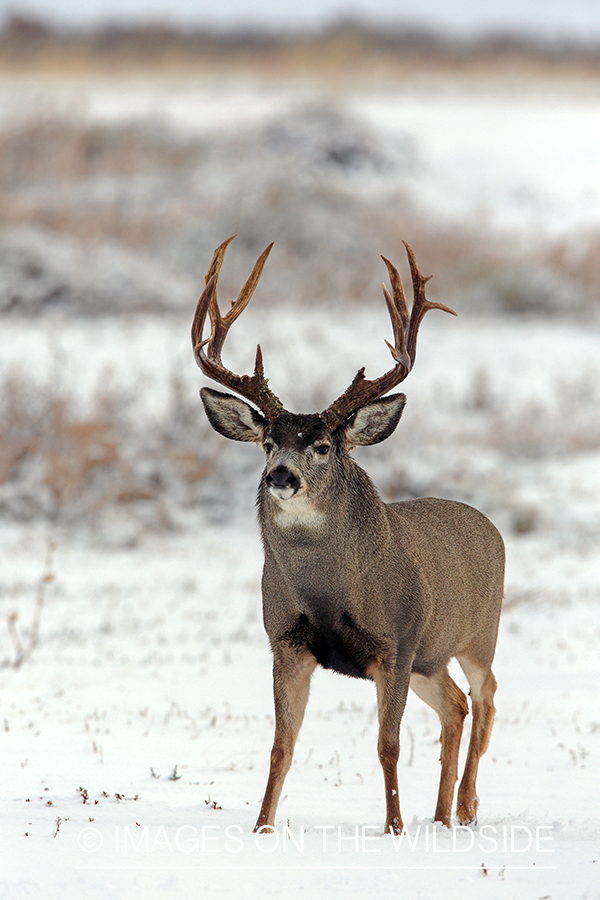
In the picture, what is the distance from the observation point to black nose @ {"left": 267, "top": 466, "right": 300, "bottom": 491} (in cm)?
474

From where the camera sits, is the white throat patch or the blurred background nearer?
the white throat patch

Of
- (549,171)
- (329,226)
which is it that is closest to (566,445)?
(329,226)

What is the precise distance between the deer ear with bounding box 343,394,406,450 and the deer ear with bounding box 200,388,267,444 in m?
0.41

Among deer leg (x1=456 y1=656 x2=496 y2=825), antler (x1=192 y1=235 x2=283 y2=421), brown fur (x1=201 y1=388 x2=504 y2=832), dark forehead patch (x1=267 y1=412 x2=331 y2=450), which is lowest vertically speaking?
deer leg (x1=456 y1=656 x2=496 y2=825)

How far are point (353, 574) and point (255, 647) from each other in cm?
547

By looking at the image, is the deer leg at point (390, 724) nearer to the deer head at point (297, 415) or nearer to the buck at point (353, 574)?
the buck at point (353, 574)

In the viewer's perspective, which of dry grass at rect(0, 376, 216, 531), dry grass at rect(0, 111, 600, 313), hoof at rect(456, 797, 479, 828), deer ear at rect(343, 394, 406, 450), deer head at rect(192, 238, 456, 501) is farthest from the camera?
dry grass at rect(0, 111, 600, 313)

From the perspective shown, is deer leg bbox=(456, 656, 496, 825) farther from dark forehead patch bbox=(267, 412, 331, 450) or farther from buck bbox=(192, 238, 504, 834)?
dark forehead patch bbox=(267, 412, 331, 450)

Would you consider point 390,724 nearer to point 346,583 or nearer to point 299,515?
point 346,583

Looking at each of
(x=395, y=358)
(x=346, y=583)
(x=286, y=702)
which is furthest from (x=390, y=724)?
(x=395, y=358)

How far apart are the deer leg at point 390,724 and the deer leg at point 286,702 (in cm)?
30

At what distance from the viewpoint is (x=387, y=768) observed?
4.91 metres

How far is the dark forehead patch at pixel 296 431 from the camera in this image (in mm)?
5016

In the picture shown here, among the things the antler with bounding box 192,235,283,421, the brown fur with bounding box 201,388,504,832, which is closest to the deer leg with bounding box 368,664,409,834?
the brown fur with bounding box 201,388,504,832
